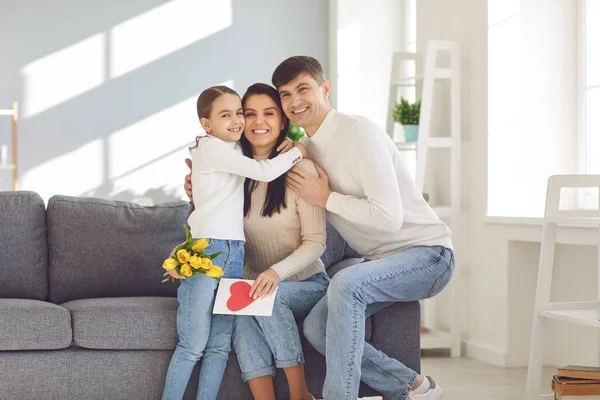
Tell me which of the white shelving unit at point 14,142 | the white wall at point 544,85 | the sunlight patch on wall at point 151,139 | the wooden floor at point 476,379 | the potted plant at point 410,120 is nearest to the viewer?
the wooden floor at point 476,379

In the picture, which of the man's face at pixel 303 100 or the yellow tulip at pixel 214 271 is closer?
the yellow tulip at pixel 214 271

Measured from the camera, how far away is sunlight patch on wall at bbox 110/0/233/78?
6789 millimetres

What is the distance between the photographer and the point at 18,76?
659cm

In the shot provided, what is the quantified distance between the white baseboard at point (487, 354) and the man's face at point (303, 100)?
1.91 metres

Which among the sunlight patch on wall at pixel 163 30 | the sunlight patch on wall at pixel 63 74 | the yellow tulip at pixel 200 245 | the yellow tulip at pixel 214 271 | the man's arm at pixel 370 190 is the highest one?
the sunlight patch on wall at pixel 163 30

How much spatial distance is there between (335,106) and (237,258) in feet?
14.0

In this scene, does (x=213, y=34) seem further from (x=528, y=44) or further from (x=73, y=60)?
(x=528, y=44)

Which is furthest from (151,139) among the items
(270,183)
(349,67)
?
(270,183)

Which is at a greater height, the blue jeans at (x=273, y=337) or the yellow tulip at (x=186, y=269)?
the yellow tulip at (x=186, y=269)

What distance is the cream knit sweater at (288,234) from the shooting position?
2893 millimetres

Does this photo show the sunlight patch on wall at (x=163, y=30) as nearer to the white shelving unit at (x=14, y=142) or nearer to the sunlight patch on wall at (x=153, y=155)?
the sunlight patch on wall at (x=153, y=155)

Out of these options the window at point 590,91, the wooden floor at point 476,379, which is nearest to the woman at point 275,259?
the wooden floor at point 476,379

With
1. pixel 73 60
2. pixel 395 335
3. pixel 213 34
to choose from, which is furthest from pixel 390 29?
pixel 395 335

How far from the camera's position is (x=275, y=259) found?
9.75 feet
